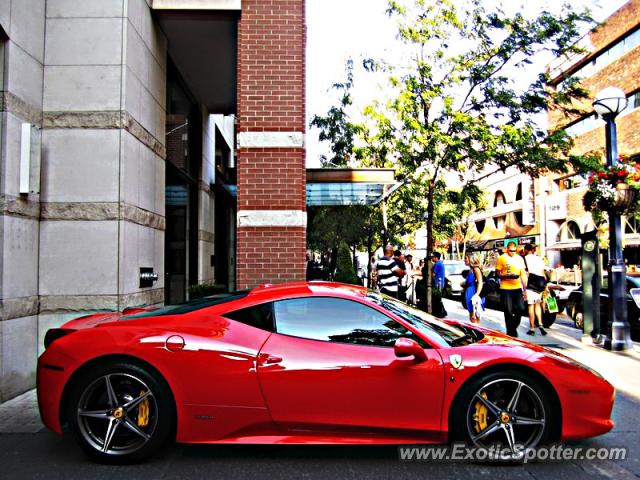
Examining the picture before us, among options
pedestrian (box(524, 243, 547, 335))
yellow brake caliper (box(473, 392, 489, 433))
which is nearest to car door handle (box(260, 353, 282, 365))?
yellow brake caliper (box(473, 392, 489, 433))

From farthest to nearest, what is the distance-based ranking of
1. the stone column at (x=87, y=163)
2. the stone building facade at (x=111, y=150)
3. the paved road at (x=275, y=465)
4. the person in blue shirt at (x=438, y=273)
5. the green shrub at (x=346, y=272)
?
the green shrub at (x=346, y=272) < the person in blue shirt at (x=438, y=273) < the stone column at (x=87, y=163) < the stone building facade at (x=111, y=150) < the paved road at (x=275, y=465)

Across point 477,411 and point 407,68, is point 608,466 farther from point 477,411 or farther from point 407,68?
point 407,68

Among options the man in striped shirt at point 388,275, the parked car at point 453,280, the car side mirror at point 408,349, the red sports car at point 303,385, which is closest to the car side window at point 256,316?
the red sports car at point 303,385

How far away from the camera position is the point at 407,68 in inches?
408

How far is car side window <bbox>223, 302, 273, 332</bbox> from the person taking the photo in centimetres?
361

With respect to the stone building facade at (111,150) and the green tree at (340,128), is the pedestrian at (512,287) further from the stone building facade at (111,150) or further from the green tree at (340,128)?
the green tree at (340,128)

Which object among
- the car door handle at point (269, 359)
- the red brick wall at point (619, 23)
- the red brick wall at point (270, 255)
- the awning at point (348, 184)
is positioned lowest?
the car door handle at point (269, 359)

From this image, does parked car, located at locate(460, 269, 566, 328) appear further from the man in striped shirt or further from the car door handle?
the car door handle

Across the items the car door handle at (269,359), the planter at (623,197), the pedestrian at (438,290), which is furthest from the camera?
the pedestrian at (438,290)

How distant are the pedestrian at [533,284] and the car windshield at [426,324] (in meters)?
5.88

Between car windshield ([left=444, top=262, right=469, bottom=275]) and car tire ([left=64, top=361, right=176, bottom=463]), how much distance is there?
16.2 metres

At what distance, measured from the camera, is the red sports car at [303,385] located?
338 cm

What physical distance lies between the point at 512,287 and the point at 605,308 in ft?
10.6

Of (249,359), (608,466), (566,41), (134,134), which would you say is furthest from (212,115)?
(608,466)
